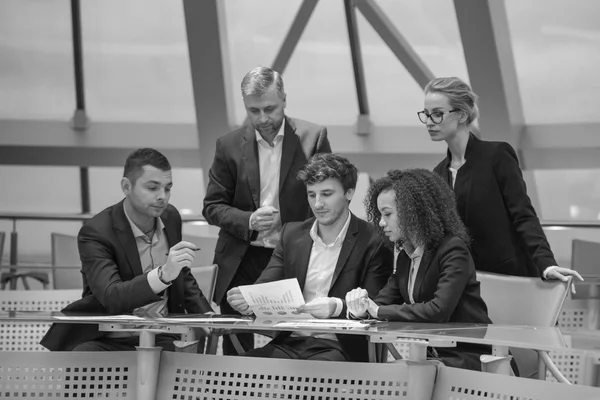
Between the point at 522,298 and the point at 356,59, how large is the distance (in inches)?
225

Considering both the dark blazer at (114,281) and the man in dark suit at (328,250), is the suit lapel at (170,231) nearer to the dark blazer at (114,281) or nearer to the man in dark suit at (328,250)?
the dark blazer at (114,281)

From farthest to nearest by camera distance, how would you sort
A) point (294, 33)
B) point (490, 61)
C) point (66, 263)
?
1. point (294, 33)
2. point (490, 61)
3. point (66, 263)

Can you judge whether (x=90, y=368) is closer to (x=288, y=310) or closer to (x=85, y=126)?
(x=288, y=310)

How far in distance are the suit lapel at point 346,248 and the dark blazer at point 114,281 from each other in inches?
20.9

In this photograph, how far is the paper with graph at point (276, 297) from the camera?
311 cm

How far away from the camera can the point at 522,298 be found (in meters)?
3.40

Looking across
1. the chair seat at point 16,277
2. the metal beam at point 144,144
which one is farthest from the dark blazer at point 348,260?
the metal beam at point 144,144

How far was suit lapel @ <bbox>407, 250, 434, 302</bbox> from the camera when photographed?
10.7 feet

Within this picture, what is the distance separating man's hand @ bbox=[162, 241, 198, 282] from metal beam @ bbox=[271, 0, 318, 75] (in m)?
5.69

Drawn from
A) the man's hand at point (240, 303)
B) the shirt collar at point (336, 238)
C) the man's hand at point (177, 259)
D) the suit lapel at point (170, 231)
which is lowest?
the man's hand at point (240, 303)

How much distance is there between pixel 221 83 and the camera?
7980 mm

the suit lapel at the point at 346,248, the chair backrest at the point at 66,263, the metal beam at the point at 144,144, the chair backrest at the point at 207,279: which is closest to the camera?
the suit lapel at the point at 346,248

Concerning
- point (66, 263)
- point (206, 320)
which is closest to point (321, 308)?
point (206, 320)

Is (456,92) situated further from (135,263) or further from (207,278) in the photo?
(135,263)
